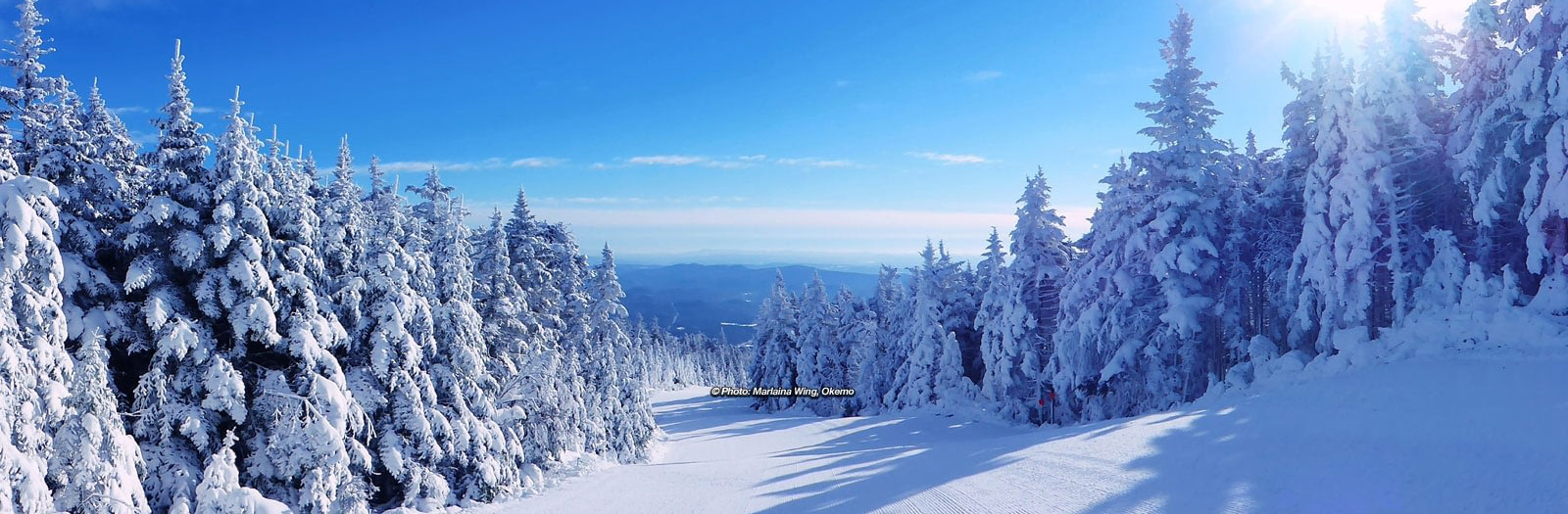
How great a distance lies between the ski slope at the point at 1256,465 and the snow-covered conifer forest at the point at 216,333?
4100 mm

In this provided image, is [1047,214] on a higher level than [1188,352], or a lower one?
higher

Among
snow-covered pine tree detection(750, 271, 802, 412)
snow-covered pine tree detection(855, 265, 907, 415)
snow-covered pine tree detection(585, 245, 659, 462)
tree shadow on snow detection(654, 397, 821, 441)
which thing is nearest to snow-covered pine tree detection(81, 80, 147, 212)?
snow-covered pine tree detection(585, 245, 659, 462)

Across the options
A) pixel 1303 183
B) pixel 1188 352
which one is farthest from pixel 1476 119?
pixel 1188 352

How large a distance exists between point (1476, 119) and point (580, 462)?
29.6 metres

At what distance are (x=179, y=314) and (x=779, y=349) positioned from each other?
51239mm

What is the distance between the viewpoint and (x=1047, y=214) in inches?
1439

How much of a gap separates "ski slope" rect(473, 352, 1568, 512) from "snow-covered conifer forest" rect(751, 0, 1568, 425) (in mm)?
3147

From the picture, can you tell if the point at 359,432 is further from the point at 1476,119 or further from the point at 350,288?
the point at 1476,119

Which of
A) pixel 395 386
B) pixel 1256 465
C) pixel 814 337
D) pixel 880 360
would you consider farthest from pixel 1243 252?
pixel 814 337

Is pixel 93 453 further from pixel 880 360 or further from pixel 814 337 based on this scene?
pixel 814 337

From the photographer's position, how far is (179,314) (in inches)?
592

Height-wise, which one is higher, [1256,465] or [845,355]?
[1256,465]

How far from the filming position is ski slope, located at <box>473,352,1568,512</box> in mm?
10852

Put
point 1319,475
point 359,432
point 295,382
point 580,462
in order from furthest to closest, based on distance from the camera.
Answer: point 580,462 → point 359,432 → point 295,382 → point 1319,475
